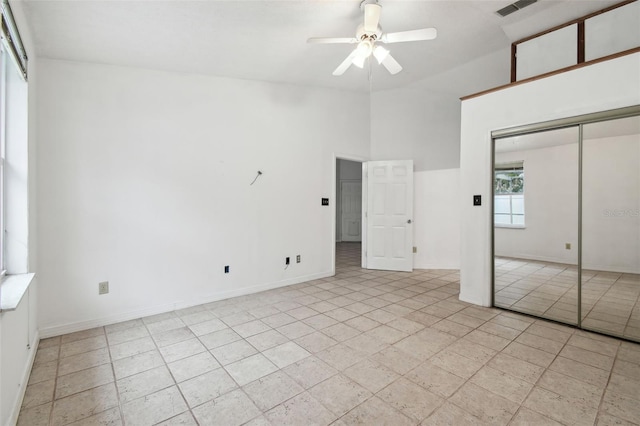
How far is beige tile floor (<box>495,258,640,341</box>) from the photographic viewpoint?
267 cm

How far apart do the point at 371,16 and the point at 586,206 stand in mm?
2593

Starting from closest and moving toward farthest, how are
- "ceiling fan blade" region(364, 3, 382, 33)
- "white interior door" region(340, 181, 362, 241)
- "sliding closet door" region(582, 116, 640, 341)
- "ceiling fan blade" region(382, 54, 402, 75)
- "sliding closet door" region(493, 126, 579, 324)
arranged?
"ceiling fan blade" region(364, 3, 382, 33)
"sliding closet door" region(582, 116, 640, 341)
"ceiling fan blade" region(382, 54, 402, 75)
"sliding closet door" region(493, 126, 579, 324)
"white interior door" region(340, 181, 362, 241)

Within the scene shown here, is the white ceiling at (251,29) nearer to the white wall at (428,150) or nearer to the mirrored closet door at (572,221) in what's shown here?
the mirrored closet door at (572,221)

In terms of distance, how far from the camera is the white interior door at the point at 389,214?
17.1ft

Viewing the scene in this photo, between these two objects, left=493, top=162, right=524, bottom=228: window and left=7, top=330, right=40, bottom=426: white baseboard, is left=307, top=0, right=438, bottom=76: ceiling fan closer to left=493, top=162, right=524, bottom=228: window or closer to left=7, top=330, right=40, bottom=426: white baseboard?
left=493, top=162, right=524, bottom=228: window

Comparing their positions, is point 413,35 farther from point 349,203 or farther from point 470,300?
point 349,203

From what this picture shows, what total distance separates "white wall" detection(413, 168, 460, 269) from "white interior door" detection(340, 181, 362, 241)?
364 centimetres

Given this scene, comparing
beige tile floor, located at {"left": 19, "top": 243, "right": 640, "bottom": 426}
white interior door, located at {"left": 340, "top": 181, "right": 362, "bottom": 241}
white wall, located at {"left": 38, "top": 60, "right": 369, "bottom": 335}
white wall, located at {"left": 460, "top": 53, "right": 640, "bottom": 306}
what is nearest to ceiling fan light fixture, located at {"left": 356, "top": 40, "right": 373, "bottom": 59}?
white wall, located at {"left": 460, "top": 53, "right": 640, "bottom": 306}

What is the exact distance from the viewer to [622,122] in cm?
263

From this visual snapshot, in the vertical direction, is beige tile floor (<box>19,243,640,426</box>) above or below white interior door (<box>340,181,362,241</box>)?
below

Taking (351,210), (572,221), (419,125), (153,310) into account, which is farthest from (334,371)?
(351,210)

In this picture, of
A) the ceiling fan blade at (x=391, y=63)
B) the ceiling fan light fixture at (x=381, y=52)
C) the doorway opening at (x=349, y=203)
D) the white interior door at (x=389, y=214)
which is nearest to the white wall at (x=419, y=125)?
the white interior door at (x=389, y=214)

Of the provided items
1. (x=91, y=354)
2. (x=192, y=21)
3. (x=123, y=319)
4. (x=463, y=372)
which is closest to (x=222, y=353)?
(x=91, y=354)

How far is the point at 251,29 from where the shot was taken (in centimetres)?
285
